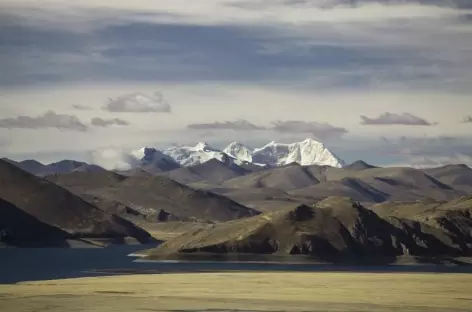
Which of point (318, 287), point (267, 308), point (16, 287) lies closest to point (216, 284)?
point (318, 287)

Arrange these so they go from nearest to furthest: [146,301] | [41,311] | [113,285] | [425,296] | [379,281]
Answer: [41,311] → [146,301] → [425,296] → [113,285] → [379,281]

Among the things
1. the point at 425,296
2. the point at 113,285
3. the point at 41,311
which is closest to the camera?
the point at 41,311

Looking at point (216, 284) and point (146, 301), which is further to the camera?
point (216, 284)

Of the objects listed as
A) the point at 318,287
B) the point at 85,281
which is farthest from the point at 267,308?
the point at 85,281

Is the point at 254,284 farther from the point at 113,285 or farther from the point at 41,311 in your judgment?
the point at 41,311

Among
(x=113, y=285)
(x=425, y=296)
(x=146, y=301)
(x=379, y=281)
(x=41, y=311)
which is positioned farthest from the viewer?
(x=379, y=281)

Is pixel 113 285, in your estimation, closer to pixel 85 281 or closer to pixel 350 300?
pixel 85 281
